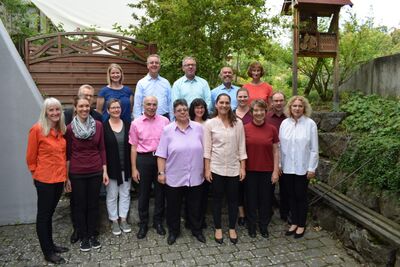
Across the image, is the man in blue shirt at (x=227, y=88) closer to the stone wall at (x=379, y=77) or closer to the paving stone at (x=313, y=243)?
the paving stone at (x=313, y=243)

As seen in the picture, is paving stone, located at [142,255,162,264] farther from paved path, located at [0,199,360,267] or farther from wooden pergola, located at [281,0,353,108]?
wooden pergola, located at [281,0,353,108]

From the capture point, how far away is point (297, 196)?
4441 millimetres

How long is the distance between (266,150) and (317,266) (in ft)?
4.70

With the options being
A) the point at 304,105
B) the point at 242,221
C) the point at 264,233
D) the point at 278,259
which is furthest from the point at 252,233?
the point at 304,105

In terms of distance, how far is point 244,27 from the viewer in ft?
20.4

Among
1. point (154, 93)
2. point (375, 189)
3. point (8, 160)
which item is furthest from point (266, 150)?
point (8, 160)

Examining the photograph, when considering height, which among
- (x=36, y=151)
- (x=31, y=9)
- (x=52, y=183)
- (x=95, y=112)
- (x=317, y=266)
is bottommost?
(x=317, y=266)

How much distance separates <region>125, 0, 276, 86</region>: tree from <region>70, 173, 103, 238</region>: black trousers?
10.2 feet

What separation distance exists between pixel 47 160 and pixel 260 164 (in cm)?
247

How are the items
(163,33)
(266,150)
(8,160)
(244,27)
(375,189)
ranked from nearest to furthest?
(375,189) → (266,150) → (8,160) → (244,27) → (163,33)

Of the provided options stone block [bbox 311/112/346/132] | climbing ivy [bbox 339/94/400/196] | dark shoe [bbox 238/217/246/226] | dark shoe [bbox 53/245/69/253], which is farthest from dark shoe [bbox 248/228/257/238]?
dark shoe [bbox 53/245/69/253]

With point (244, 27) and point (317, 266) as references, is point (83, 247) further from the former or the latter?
point (244, 27)

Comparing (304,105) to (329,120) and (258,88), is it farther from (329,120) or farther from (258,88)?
(329,120)

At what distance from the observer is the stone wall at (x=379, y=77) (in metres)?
5.68
